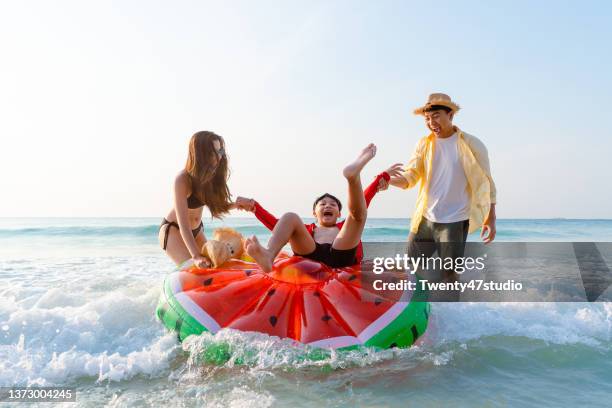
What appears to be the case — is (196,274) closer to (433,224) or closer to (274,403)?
(274,403)

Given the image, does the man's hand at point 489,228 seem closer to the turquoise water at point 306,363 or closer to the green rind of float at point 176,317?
the turquoise water at point 306,363

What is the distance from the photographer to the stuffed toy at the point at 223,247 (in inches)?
164

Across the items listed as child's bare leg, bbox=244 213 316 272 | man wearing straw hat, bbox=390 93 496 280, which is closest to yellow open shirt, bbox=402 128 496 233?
man wearing straw hat, bbox=390 93 496 280

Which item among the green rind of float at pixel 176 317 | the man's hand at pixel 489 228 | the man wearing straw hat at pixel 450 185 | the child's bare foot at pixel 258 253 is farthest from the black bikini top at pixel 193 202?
the man's hand at pixel 489 228

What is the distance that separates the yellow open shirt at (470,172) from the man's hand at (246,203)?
137 cm

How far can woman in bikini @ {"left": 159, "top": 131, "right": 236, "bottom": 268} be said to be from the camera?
4270 mm

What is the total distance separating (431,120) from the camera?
438 centimetres

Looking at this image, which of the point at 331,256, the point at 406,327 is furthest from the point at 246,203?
the point at 406,327

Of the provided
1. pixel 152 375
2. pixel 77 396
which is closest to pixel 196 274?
pixel 152 375

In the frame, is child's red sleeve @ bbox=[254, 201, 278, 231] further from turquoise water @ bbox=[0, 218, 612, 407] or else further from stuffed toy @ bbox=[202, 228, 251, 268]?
turquoise water @ bbox=[0, 218, 612, 407]

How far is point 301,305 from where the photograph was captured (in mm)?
3639

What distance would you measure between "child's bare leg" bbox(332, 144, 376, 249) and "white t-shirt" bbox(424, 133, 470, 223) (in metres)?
0.87

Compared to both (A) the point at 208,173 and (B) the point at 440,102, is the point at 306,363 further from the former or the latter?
(B) the point at 440,102

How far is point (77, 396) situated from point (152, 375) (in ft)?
1.56
